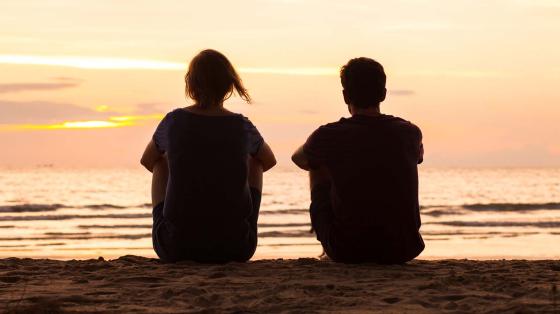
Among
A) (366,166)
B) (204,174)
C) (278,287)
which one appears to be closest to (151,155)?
(204,174)

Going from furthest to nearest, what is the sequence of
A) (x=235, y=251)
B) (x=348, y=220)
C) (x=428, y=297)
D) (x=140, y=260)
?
(x=140, y=260)
(x=235, y=251)
(x=348, y=220)
(x=428, y=297)

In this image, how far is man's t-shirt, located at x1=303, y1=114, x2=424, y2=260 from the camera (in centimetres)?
570

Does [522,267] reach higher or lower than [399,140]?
lower

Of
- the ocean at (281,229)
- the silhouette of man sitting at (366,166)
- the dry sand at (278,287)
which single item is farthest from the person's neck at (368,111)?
the ocean at (281,229)

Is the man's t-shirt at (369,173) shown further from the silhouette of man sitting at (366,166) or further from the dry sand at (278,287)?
the dry sand at (278,287)

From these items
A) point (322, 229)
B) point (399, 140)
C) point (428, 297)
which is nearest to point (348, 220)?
point (322, 229)

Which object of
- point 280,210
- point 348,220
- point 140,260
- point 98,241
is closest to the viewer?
point 348,220

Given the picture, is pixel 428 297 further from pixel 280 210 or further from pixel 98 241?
pixel 280 210

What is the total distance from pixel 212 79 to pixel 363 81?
1.07m

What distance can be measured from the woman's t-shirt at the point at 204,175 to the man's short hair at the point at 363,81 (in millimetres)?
843

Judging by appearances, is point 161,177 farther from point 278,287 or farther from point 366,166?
point 278,287

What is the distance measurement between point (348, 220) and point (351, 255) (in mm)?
343

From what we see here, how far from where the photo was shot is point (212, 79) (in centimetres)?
594

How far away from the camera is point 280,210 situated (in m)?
29.5
